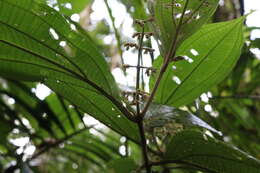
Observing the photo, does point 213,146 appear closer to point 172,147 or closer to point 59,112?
point 172,147

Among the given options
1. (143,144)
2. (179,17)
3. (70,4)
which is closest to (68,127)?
(70,4)

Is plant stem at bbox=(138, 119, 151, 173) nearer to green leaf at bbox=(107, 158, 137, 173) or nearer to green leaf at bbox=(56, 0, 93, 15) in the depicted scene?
green leaf at bbox=(107, 158, 137, 173)

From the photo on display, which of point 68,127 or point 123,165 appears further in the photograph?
point 68,127

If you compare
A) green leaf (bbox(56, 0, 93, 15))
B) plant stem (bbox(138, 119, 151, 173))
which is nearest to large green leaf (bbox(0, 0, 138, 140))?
plant stem (bbox(138, 119, 151, 173))

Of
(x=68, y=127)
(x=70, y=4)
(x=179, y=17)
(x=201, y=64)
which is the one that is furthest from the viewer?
(x=68, y=127)

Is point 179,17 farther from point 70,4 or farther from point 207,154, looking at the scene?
point 70,4
